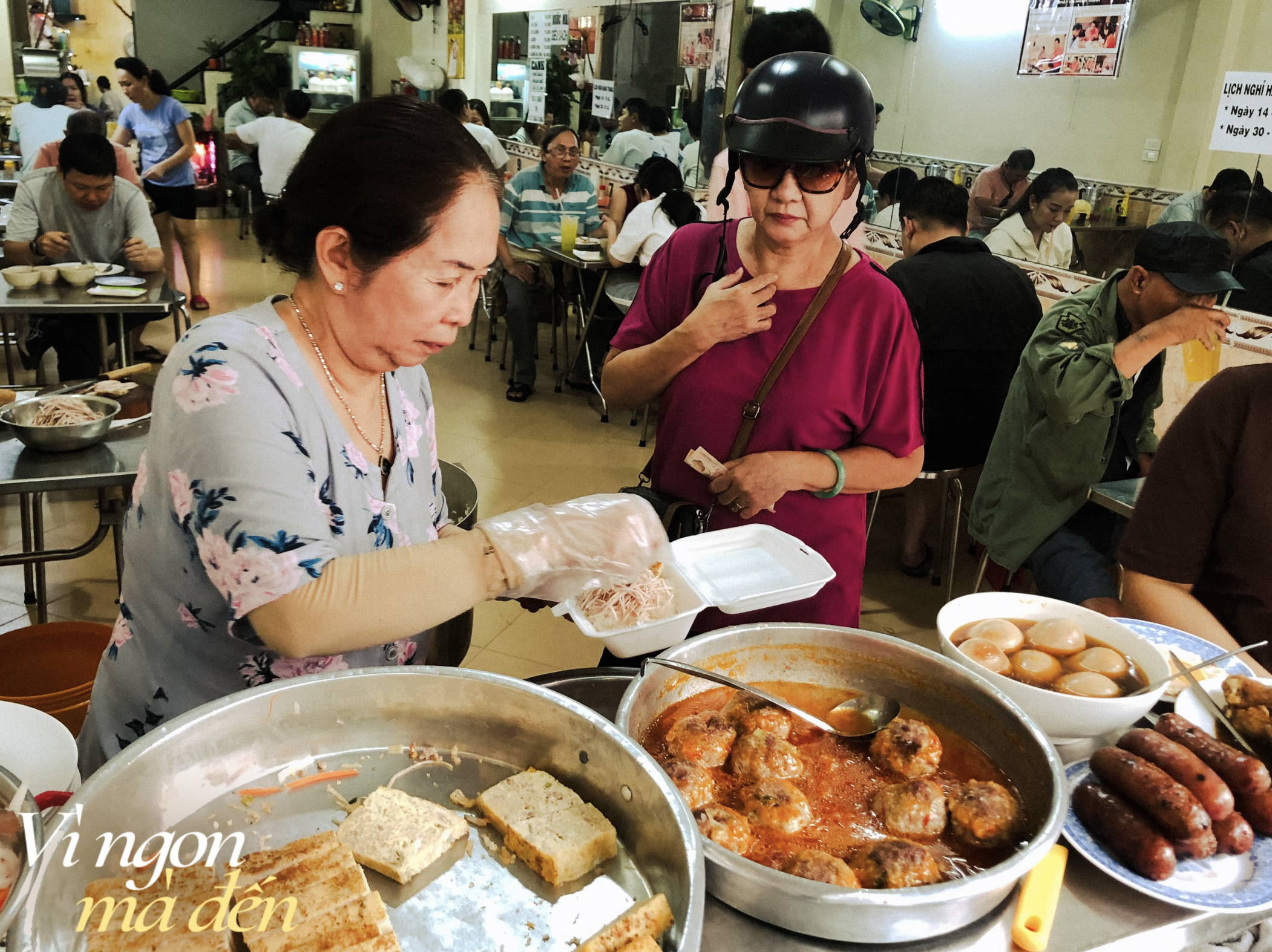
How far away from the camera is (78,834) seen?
0.81 m

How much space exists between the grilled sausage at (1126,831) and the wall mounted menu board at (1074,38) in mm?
3834

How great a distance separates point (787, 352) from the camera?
1.70 m

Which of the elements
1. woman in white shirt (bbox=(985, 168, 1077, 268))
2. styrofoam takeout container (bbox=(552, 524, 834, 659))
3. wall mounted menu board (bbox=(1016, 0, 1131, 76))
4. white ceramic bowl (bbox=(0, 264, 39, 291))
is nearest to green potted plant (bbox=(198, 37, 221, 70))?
white ceramic bowl (bbox=(0, 264, 39, 291))

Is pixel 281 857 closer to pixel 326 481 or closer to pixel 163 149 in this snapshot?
pixel 326 481

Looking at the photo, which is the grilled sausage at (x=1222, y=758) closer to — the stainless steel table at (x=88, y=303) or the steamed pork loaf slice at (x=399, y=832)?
the steamed pork loaf slice at (x=399, y=832)

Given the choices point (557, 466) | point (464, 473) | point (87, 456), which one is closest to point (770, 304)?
point (464, 473)

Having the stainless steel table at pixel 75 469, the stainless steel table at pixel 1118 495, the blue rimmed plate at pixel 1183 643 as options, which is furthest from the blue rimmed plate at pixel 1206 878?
the stainless steel table at pixel 75 469

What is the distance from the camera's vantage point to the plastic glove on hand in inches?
47.2

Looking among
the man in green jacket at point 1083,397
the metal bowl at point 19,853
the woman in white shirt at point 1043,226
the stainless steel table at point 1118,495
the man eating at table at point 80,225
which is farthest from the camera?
the man eating at table at point 80,225

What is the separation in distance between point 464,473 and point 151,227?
10.9ft

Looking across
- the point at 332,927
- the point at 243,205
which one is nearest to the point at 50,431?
the point at 332,927

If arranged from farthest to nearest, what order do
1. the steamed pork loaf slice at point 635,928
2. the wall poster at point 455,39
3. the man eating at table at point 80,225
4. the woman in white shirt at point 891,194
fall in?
the wall poster at point 455,39 < the woman in white shirt at point 891,194 < the man eating at table at point 80,225 < the steamed pork loaf slice at point 635,928

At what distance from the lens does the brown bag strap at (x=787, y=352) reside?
1.70m

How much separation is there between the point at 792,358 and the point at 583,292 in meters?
4.65
